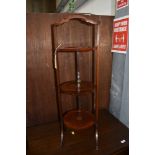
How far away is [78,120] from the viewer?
4.59 ft

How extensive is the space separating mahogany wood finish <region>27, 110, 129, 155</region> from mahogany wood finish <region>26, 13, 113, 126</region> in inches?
6.3

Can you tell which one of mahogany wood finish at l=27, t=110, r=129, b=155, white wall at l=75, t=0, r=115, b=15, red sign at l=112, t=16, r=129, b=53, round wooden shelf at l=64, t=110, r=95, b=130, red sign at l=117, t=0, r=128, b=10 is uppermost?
white wall at l=75, t=0, r=115, b=15

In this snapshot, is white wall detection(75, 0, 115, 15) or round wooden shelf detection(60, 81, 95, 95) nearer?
round wooden shelf detection(60, 81, 95, 95)

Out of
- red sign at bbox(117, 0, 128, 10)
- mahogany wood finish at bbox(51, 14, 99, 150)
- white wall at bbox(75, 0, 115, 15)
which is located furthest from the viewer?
white wall at bbox(75, 0, 115, 15)

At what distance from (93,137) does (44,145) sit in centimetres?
40

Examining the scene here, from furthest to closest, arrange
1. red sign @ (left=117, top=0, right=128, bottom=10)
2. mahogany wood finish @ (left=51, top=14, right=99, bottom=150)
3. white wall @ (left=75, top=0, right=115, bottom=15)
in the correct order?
white wall @ (left=75, top=0, right=115, bottom=15) < red sign @ (left=117, top=0, right=128, bottom=10) < mahogany wood finish @ (left=51, top=14, right=99, bottom=150)

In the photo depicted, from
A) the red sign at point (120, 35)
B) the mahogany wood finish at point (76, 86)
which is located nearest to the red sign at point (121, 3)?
the red sign at point (120, 35)

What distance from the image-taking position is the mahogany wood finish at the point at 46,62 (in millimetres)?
1496

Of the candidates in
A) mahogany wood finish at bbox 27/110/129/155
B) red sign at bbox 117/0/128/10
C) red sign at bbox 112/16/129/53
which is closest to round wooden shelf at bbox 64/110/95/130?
mahogany wood finish at bbox 27/110/129/155

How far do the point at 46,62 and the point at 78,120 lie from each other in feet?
1.93

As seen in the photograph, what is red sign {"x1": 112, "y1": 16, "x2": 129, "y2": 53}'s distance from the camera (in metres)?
1.48

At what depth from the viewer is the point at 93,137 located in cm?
145

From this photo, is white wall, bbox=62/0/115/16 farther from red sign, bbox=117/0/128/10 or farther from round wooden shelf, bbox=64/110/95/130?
round wooden shelf, bbox=64/110/95/130
